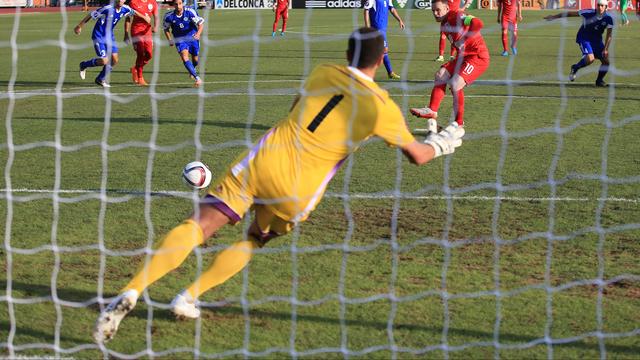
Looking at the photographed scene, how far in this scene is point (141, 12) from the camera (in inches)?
717

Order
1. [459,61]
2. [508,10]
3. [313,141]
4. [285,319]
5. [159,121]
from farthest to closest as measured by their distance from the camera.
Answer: [508,10]
[159,121]
[459,61]
[285,319]
[313,141]

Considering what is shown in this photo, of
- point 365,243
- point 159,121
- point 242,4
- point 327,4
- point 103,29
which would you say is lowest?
point 327,4

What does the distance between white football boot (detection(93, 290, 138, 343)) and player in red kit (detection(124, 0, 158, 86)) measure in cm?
1238

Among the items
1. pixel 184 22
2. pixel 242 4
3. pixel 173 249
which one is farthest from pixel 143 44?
pixel 242 4

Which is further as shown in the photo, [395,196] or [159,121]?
[159,121]

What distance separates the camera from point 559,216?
7.86m

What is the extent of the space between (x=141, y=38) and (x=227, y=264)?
→ 12532 millimetres

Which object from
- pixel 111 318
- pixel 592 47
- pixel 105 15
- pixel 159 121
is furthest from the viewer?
pixel 105 15

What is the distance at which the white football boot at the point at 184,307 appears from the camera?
5434 mm

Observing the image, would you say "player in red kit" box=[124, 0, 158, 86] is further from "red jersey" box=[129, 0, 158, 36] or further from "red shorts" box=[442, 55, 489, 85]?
"red shorts" box=[442, 55, 489, 85]

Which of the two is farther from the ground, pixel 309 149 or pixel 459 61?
pixel 309 149

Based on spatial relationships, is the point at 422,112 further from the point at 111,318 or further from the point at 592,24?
the point at 111,318

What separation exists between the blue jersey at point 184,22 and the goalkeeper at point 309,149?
43.2ft

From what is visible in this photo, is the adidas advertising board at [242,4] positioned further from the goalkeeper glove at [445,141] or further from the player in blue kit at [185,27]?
the goalkeeper glove at [445,141]
